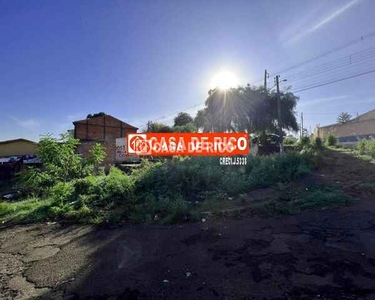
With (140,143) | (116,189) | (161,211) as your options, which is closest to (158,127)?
(140,143)

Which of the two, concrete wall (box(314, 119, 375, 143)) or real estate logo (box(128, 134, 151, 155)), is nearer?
real estate logo (box(128, 134, 151, 155))

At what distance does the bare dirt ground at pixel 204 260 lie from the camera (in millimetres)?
2506

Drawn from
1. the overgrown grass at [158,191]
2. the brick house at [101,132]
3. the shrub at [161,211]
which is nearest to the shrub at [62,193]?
the overgrown grass at [158,191]

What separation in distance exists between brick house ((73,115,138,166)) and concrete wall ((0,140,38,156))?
30.5 ft

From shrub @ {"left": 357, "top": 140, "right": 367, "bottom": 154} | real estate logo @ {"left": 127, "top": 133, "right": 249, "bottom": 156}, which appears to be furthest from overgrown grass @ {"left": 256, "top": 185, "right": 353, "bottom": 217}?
shrub @ {"left": 357, "top": 140, "right": 367, "bottom": 154}

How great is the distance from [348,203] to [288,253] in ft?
9.44

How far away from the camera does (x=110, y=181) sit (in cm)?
704

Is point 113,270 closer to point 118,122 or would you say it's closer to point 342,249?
point 342,249

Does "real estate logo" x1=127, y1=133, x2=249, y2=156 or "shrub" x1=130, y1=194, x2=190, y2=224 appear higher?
"real estate logo" x1=127, y1=133, x2=249, y2=156

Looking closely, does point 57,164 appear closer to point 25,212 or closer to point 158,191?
point 25,212

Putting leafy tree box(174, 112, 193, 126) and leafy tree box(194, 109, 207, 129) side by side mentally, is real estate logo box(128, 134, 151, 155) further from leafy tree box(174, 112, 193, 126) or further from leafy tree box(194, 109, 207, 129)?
leafy tree box(174, 112, 193, 126)

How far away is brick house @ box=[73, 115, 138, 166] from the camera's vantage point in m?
20.3

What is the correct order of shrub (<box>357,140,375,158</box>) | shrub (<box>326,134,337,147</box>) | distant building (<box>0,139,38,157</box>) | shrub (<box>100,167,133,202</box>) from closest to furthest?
shrub (<box>100,167,133,202</box>)
shrub (<box>357,140,375,158</box>)
shrub (<box>326,134,337,147</box>)
distant building (<box>0,139,38,157</box>)

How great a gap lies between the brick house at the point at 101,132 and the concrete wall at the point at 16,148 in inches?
365
